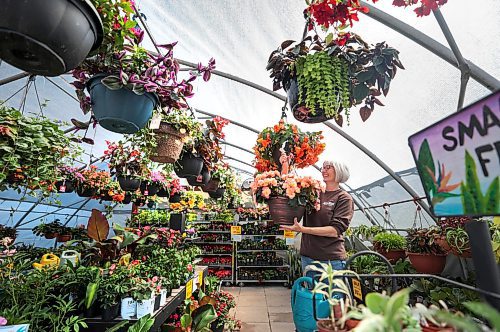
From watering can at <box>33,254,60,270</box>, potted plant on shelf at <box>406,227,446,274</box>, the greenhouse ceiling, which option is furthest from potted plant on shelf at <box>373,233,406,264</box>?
watering can at <box>33,254,60,270</box>

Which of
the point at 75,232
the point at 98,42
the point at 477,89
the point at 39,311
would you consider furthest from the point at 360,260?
the point at 75,232

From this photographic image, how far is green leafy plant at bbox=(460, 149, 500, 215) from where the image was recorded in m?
0.48

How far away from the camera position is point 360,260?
3.59 metres

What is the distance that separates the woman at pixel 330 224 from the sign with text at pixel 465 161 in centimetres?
122

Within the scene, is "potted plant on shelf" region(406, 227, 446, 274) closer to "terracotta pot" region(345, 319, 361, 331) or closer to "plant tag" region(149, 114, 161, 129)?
"terracotta pot" region(345, 319, 361, 331)

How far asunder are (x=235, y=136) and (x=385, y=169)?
3632mm

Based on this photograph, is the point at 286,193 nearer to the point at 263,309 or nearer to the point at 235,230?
the point at 263,309

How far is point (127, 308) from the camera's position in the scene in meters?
1.39

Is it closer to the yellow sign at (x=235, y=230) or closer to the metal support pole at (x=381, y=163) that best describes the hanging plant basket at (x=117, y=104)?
the metal support pole at (x=381, y=163)

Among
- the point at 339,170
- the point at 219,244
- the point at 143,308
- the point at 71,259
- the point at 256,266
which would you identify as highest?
the point at 339,170

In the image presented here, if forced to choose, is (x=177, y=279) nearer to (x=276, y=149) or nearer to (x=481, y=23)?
(x=276, y=149)

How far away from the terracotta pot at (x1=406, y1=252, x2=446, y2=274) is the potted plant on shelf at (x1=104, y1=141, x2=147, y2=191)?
8.77ft

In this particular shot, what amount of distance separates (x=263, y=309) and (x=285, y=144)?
Result: 3.47 m

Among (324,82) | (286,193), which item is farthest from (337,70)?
(286,193)
